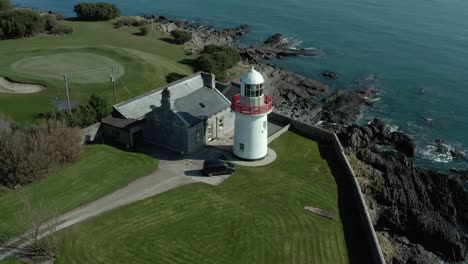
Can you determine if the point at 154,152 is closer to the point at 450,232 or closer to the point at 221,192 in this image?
the point at 221,192

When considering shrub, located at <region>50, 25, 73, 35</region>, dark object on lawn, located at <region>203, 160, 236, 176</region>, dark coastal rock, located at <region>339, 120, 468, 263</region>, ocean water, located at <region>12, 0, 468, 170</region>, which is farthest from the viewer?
shrub, located at <region>50, 25, 73, 35</region>

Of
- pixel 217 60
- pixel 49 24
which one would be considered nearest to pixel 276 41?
pixel 217 60

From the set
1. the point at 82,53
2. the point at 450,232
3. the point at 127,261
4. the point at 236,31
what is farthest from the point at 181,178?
the point at 236,31

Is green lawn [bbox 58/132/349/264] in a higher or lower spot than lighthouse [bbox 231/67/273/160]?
lower

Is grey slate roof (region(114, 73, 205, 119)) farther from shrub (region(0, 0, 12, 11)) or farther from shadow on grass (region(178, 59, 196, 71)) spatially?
shrub (region(0, 0, 12, 11))

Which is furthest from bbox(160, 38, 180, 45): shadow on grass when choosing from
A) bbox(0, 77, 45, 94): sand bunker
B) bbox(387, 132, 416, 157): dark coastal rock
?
bbox(387, 132, 416, 157): dark coastal rock

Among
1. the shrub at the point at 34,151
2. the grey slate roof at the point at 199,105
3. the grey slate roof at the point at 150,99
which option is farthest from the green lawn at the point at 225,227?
the grey slate roof at the point at 150,99
